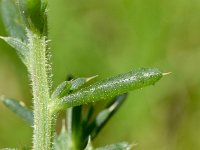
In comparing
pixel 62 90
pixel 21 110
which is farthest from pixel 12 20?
pixel 62 90

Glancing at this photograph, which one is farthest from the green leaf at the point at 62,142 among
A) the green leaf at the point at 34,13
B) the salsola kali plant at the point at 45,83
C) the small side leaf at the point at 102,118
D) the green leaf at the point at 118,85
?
the green leaf at the point at 34,13

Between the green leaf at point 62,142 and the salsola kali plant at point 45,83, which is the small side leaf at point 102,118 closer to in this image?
the green leaf at point 62,142

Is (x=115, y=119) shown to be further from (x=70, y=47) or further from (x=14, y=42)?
(x=14, y=42)

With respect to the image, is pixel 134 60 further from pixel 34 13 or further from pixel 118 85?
pixel 34 13

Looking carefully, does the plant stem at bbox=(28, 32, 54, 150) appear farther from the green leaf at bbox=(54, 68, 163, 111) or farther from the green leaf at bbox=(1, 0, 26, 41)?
the green leaf at bbox=(1, 0, 26, 41)

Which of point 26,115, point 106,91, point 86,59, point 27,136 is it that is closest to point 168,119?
point 86,59

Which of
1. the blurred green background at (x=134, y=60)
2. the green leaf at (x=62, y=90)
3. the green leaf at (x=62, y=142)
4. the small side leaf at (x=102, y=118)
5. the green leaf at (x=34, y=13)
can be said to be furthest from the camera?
the blurred green background at (x=134, y=60)

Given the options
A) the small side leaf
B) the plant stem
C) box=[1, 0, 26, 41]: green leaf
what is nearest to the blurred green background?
the small side leaf
